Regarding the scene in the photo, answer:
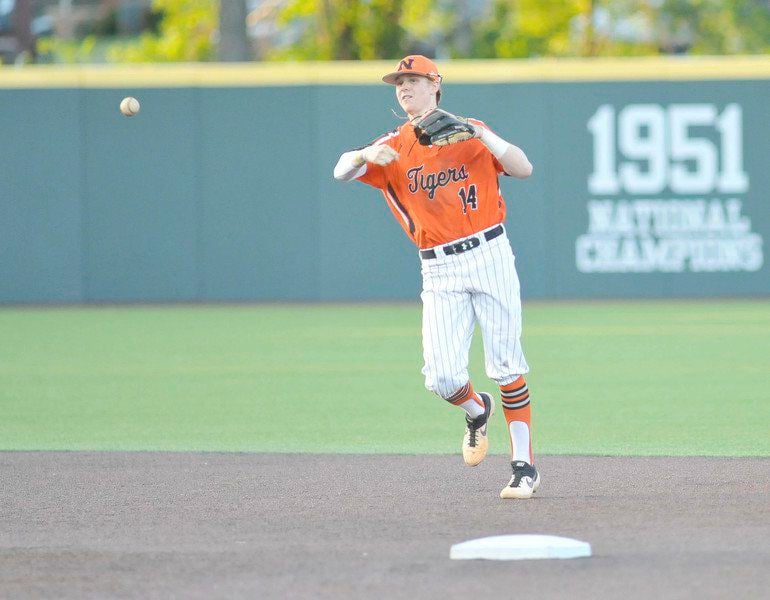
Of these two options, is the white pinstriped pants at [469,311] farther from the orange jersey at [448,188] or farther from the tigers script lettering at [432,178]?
the tigers script lettering at [432,178]

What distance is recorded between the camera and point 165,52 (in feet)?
120

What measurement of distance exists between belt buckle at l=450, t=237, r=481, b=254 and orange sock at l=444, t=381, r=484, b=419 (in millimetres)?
641

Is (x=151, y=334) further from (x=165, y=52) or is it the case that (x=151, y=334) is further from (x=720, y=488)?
(x=165, y=52)

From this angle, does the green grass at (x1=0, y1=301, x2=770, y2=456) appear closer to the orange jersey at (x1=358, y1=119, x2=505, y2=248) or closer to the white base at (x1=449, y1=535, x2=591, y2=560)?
the orange jersey at (x1=358, y1=119, x2=505, y2=248)

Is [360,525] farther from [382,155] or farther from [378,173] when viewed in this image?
[378,173]

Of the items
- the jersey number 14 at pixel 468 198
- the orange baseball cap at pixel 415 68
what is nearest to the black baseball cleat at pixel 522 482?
the jersey number 14 at pixel 468 198

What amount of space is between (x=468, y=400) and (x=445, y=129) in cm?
134

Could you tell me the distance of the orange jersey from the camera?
6605 millimetres

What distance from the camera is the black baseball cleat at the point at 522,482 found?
21.3ft

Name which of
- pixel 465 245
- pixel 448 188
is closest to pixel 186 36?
pixel 448 188

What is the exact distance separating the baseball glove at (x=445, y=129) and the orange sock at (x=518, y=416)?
115 centimetres

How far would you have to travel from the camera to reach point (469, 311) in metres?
6.73

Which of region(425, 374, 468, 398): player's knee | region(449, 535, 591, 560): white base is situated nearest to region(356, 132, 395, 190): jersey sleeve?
region(425, 374, 468, 398): player's knee

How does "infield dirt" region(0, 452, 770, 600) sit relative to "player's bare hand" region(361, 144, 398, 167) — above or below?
below
